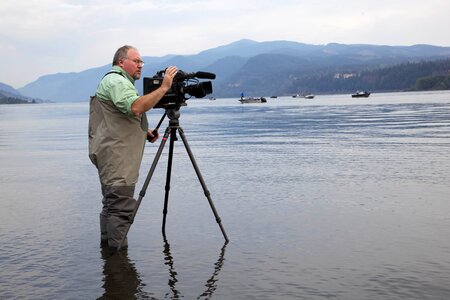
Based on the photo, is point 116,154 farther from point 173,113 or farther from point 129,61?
point 129,61

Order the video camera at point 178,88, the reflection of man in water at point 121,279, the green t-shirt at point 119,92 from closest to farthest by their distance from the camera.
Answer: the reflection of man in water at point 121,279
the green t-shirt at point 119,92
the video camera at point 178,88

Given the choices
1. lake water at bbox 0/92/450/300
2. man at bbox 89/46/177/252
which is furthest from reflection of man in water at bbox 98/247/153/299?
man at bbox 89/46/177/252

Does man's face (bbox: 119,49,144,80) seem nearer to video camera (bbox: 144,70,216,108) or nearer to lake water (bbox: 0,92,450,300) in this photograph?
video camera (bbox: 144,70,216,108)

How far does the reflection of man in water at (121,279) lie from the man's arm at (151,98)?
166 centimetres

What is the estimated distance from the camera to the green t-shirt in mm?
6141

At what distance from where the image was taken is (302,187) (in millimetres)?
11289

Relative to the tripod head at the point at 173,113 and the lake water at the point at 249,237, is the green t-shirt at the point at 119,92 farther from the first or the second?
the lake water at the point at 249,237

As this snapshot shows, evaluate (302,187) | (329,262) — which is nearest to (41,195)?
(302,187)

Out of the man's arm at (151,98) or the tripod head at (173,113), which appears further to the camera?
the tripod head at (173,113)

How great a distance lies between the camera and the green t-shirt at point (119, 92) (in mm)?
6141

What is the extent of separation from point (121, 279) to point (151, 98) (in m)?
1.87

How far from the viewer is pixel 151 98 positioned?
597 cm

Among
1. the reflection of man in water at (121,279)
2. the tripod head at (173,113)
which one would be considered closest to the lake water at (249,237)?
the reflection of man in water at (121,279)

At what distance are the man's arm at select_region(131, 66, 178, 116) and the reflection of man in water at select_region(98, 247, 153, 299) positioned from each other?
5.46 ft
